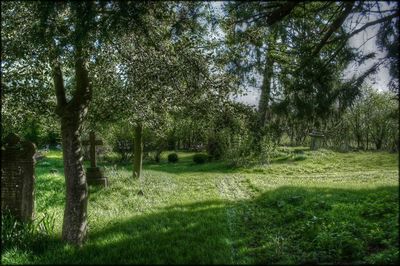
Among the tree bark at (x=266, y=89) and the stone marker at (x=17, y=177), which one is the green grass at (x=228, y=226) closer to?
the stone marker at (x=17, y=177)

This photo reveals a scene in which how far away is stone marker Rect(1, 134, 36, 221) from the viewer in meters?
7.37

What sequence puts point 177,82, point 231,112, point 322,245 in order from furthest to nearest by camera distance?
point 231,112
point 177,82
point 322,245

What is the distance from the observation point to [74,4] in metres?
5.09

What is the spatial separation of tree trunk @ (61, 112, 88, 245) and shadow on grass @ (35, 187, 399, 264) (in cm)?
37

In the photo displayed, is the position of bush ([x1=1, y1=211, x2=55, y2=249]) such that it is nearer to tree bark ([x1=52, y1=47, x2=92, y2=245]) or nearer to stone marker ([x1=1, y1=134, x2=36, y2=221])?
stone marker ([x1=1, y1=134, x2=36, y2=221])

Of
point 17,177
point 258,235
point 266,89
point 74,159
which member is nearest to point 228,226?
point 258,235

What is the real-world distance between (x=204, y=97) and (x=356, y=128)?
1356 inches

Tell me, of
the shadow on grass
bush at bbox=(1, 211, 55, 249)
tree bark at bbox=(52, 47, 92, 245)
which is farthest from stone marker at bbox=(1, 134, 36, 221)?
the shadow on grass

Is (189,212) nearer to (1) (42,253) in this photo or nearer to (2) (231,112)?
(2) (231,112)

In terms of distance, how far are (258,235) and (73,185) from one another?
4163 mm

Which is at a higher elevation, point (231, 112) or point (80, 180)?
point (231, 112)

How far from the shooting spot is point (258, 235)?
26.4ft

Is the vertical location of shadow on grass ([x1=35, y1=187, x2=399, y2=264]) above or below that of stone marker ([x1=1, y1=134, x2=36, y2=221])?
below

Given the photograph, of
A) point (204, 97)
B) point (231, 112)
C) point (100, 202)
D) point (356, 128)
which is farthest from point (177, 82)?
point (356, 128)
